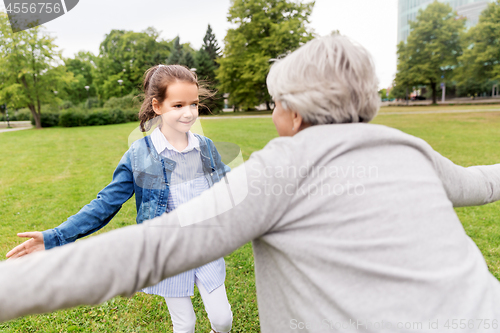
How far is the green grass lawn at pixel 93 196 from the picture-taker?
3080 mm

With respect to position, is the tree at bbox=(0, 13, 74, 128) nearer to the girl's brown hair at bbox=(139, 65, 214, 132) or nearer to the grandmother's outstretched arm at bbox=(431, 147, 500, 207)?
the girl's brown hair at bbox=(139, 65, 214, 132)

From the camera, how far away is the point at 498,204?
5969 millimetres

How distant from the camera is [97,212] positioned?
172 cm

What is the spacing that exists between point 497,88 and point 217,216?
66.2 m

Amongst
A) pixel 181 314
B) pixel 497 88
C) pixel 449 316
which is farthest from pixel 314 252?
pixel 497 88

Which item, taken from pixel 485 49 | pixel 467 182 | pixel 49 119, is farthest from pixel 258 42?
pixel 467 182

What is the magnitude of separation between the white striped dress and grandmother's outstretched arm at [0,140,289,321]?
32.8 inches

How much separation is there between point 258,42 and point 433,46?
79.2ft

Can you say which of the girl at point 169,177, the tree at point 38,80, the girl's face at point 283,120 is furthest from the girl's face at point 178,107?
the tree at point 38,80

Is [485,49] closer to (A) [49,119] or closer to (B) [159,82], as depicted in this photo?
(B) [159,82]

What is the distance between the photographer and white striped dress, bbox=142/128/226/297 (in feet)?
5.52

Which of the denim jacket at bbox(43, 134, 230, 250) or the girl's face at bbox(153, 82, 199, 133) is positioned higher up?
the girl's face at bbox(153, 82, 199, 133)

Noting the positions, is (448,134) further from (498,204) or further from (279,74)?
(279,74)

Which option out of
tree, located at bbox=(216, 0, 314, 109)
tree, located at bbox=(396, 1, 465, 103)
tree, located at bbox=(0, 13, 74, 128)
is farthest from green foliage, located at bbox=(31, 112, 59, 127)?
tree, located at bbox=(396, 1, 465, 103)
